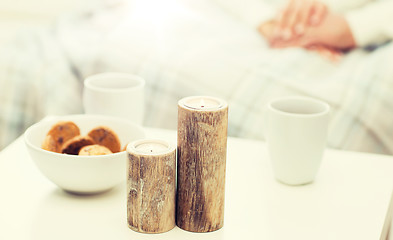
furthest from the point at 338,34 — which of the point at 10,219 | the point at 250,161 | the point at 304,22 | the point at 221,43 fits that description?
the point at 10,219

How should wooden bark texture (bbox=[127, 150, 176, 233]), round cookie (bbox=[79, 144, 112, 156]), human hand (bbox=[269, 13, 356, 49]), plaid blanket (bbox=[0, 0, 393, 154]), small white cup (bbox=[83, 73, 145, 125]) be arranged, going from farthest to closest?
human hand (bbox=[269, 13, 356, 49]) → plaid blanket (bbox=[0, 0, 393, 154]) → small white cup (bbox=[83, 73, 145, 125]) → round cookie (bbox=[79, 144, 112, 156]) → wooden bark texture (bbox=[127, 150, 176, 233])

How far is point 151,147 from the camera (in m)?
0.80

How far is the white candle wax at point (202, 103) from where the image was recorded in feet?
2.57

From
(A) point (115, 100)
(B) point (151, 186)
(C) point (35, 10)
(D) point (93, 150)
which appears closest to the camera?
(B) point (151, 186)

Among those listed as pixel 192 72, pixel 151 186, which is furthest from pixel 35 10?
pixel 151 186

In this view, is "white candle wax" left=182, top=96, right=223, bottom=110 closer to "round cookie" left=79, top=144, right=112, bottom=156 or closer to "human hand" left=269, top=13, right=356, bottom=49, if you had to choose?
"round cookie" left=79, top=144, right=112, bottom=156

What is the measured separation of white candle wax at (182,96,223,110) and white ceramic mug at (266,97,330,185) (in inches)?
6.9

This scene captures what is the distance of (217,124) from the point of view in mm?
774

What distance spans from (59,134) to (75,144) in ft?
0.16

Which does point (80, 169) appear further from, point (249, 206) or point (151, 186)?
point (249, 206)

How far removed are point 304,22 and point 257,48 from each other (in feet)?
0.64

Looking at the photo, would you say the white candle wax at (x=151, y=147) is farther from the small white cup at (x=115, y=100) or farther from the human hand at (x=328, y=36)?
the human hand at (x=328, y=36)

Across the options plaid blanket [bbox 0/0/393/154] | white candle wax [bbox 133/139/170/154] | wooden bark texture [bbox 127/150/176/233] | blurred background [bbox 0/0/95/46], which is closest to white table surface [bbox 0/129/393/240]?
A: wooden bark texture [bbox 127/150/176/233]

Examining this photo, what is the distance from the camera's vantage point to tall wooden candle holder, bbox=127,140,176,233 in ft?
2.51
